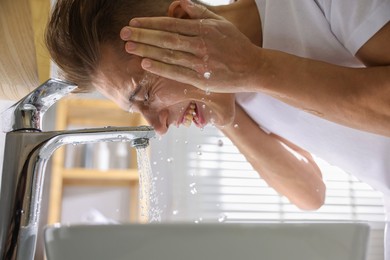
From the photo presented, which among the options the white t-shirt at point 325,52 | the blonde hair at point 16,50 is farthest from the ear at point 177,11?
the blonde hair at point 16,50

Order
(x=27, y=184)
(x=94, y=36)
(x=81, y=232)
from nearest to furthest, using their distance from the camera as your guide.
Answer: (x=81, y=232), (x=27, y=184), (x=94, y=36)

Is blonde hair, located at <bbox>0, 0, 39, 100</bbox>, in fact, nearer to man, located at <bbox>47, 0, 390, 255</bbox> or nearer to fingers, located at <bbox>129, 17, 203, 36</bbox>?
man, located at <bbox>47, 0, 390, 255</bbox>

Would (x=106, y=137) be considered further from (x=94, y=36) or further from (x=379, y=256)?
(x=379, y=256)

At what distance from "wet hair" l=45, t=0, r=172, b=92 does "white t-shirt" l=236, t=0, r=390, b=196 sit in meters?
0.18

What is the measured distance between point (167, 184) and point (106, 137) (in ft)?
2.61

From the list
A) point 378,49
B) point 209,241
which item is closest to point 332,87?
point 378,49

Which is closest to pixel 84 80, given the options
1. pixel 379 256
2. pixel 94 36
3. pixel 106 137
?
pixel 94 36

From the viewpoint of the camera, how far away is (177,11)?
0.68 meters

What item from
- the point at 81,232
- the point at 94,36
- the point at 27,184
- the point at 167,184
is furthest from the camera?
the point at 167,184

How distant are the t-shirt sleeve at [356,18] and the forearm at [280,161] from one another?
309 mm

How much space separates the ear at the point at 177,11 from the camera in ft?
2.21

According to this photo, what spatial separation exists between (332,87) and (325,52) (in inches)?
3.5

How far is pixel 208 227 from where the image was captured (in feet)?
1.17

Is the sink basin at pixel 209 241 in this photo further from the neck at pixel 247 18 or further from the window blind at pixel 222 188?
the window blind at pixel 222 188
